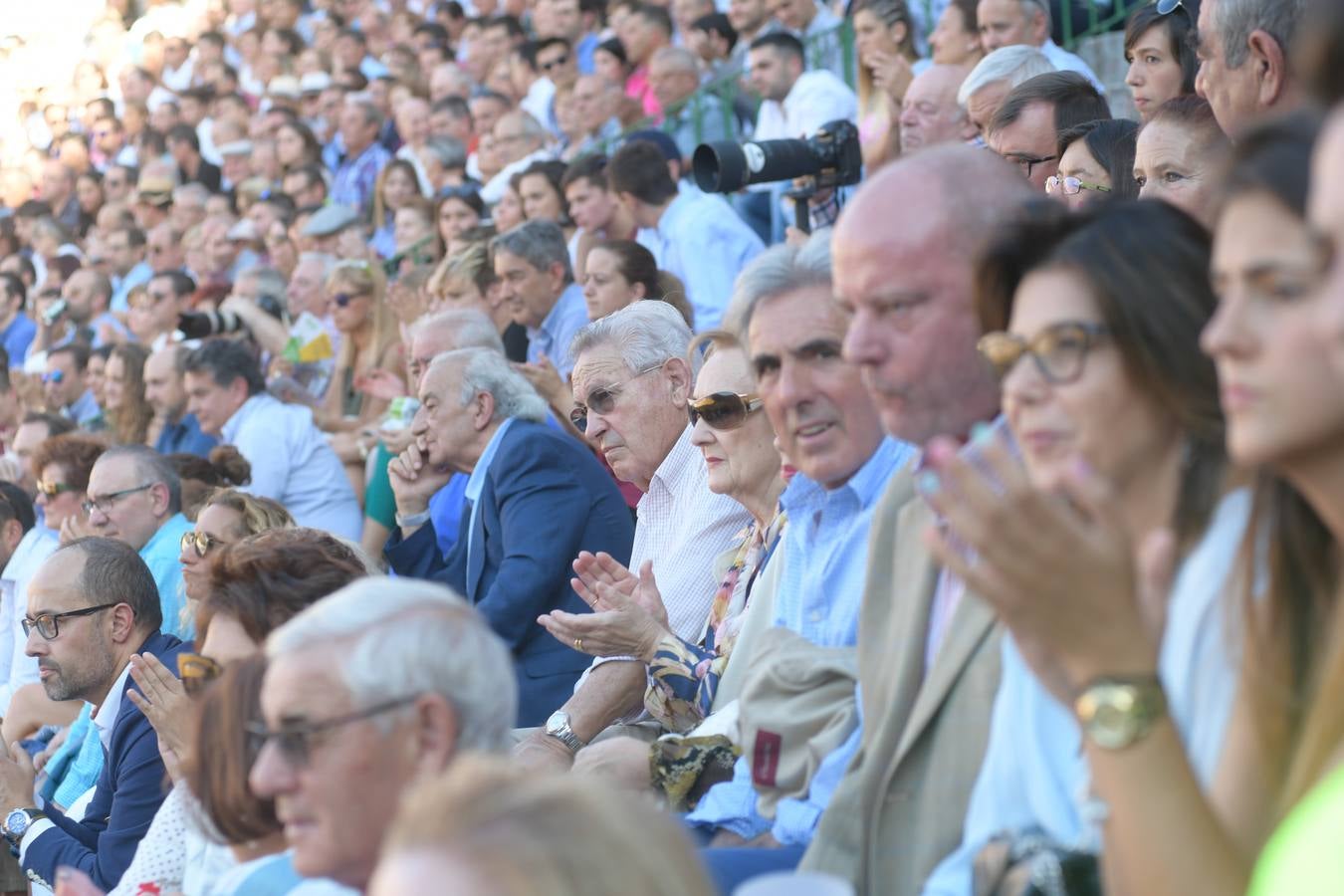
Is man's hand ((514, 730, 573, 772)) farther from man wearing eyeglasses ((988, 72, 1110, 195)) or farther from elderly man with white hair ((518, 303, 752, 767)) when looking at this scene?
man wearing eyeglasses ((988, 72, 1110, 195))

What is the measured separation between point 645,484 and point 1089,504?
2750 millimetres

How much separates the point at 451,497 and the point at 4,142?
15452 mm

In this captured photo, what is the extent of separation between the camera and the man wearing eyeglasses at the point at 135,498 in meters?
5.73

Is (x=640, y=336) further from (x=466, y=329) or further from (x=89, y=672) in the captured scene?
(x=89, y=672)

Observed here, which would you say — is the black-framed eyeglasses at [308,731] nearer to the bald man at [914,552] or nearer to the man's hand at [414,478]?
the bald man at [914,552]

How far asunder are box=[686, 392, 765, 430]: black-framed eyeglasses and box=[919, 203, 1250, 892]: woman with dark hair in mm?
1401

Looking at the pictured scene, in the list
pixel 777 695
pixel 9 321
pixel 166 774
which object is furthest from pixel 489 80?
pixel 777 695

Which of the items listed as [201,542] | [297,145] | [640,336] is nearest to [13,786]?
[201,542]

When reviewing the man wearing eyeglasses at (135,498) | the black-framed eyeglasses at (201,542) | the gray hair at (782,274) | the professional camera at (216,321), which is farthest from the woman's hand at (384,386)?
the gray hair at (782,274)

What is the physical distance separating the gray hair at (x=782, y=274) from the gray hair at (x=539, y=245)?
135 inches

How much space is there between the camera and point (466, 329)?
5695mm

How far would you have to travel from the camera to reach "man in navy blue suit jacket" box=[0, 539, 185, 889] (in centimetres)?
395

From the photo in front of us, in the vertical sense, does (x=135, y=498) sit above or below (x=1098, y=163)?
below

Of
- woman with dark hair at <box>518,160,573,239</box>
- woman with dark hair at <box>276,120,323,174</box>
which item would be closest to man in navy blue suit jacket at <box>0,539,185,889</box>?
woman with dark hair at <box>518,160,573,239</box>
